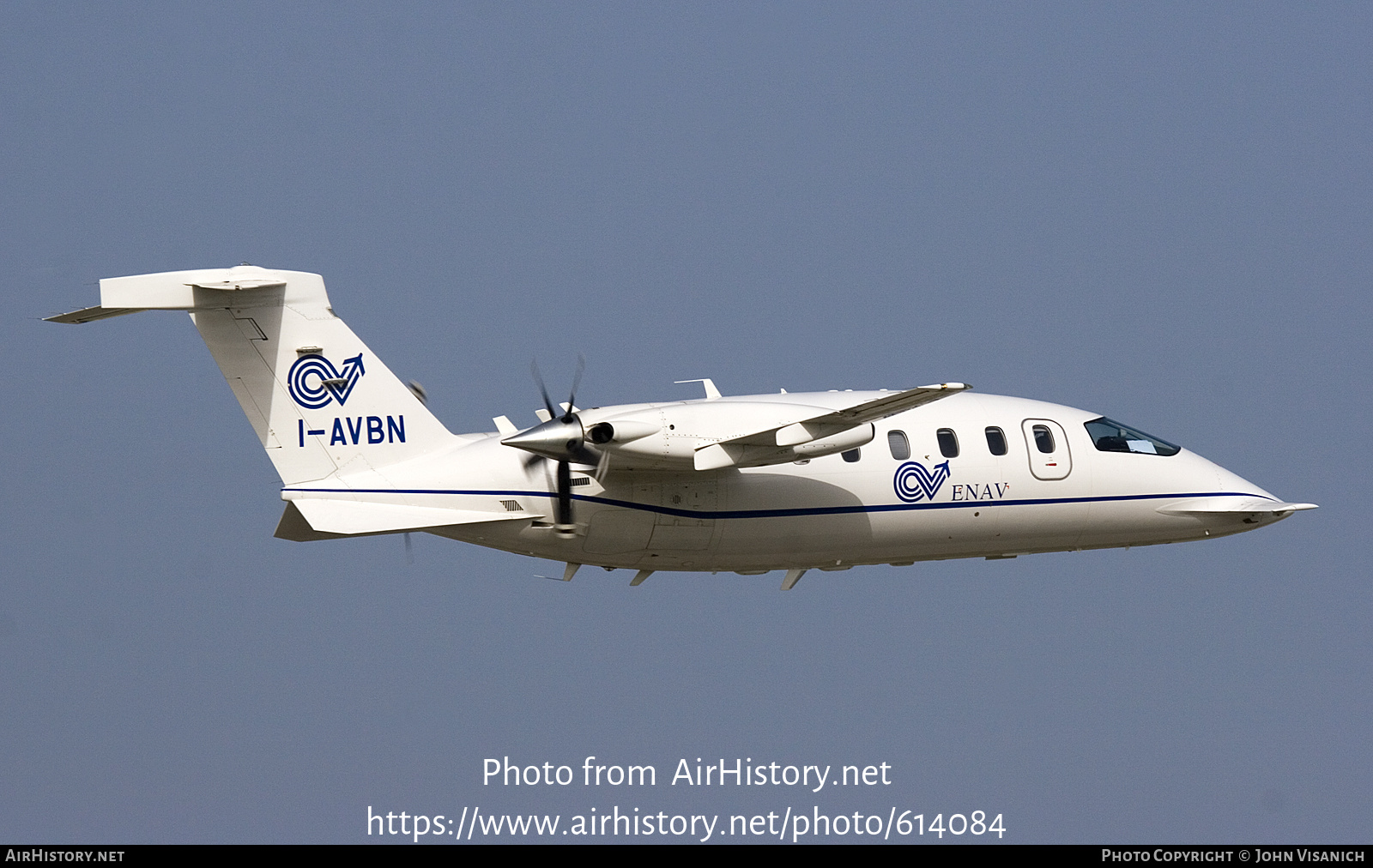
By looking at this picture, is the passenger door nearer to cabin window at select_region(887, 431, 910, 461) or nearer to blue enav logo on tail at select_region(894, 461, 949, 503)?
blue enav logo on tail at select_region(894, 461, 949, 503)

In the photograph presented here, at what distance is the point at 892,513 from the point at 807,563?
1.69m

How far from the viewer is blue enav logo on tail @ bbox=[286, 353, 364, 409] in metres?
29.8

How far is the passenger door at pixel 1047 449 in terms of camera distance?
109 feet

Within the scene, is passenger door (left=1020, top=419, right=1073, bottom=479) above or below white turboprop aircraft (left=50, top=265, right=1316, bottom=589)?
above

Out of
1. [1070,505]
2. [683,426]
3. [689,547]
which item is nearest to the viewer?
[683,426]

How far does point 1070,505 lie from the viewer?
1323 inches

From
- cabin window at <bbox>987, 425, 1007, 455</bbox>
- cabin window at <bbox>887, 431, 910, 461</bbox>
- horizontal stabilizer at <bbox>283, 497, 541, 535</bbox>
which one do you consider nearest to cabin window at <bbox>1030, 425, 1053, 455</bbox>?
cabin window at <bbox>987, 425, 1007, 455</bbox>

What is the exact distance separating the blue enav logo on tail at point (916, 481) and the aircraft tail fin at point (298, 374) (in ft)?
26.2

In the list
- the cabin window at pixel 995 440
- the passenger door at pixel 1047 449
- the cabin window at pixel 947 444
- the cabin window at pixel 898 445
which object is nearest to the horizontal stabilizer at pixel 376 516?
the cabin window at pixel 898 445

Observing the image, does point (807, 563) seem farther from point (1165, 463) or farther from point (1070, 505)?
point (1165, 463)

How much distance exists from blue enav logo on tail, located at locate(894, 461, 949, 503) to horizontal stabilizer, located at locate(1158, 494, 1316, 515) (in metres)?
4.95

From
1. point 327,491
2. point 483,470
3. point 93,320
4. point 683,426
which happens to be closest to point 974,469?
point 683,426

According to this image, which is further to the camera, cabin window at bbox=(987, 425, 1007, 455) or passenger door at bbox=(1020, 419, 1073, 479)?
passenger door at bbox=(1020, 419, 1073, 479)

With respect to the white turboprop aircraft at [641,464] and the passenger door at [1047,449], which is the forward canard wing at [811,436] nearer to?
the white turboprop aircraft at [641,464]
